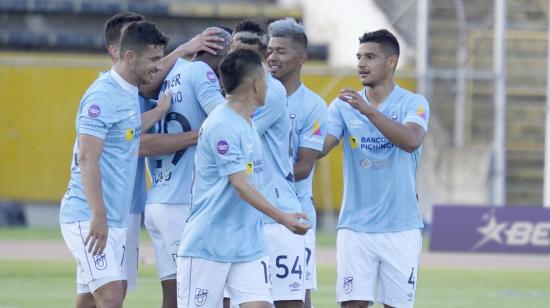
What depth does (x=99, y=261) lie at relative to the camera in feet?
27.5

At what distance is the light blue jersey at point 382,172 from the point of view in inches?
365

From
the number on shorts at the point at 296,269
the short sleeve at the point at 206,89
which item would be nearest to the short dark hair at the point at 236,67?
the short sleeve at the point at 206,89

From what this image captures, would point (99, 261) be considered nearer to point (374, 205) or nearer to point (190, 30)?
point (374, 205)

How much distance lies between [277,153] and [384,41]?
121 cm

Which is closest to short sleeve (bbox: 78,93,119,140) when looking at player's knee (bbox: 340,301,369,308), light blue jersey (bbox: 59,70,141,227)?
light blue jersey (bbox: 59,70,141,227)

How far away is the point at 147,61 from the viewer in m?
8.48

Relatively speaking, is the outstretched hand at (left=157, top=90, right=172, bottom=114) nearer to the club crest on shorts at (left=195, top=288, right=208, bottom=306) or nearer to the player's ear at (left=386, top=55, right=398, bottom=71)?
the club crest on shorts at (left=195, top=288, right=208, bottom=306)

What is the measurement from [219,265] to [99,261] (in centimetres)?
87

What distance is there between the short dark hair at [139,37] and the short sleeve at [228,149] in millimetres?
961

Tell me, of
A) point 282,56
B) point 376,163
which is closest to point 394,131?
point 376,163

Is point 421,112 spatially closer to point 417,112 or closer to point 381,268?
point 417,112

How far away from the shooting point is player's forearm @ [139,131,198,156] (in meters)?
8.82

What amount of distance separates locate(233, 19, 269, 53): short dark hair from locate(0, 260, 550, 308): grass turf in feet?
15.2

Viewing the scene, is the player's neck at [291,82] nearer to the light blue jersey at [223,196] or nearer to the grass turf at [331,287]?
the light blue jersey at [223,196]
